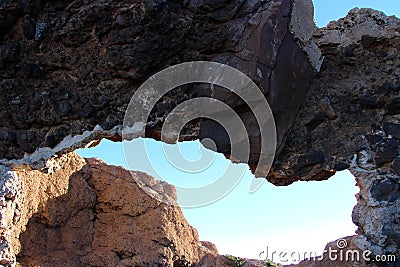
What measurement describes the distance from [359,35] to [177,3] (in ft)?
5.10

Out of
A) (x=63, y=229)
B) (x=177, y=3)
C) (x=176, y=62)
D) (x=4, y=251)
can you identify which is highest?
(x=177, y=3)

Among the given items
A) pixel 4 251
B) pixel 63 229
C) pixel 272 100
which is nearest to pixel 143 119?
pixel 272 100

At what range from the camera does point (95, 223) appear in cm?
811

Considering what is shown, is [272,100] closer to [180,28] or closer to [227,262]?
[180,28]

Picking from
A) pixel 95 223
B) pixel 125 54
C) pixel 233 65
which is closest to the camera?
pixel 233 65

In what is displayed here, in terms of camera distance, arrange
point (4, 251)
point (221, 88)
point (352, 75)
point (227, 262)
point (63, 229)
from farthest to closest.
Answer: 1. point (227, 262)
2. point (63, 229)
3. point (4, 251)
4. point (352, 75)
5. point (221, 88)

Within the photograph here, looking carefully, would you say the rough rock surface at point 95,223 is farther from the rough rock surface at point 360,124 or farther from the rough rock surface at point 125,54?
the rough rock surface at point 360,124

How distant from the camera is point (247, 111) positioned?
12.4 feet

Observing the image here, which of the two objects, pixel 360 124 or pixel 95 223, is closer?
pixel 360 124

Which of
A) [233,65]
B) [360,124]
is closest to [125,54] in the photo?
[233,65]

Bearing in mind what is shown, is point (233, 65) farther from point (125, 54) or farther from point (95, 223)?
point (95, 223)

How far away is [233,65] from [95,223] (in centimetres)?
522

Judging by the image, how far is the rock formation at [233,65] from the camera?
377 cm

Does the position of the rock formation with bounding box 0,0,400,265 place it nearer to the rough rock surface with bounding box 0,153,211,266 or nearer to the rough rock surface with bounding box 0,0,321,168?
the rough rock surface with bounding box 0,0,321,168
